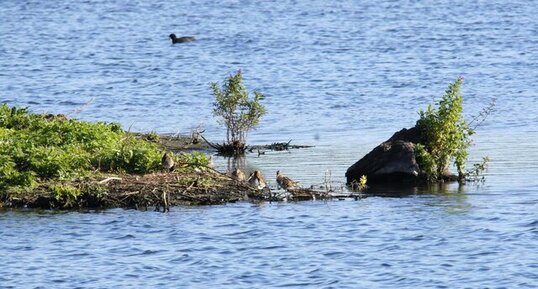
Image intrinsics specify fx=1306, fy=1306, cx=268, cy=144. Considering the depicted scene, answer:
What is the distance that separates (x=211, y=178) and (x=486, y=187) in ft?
14.2

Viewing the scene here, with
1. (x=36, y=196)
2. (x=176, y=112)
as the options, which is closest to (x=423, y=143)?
(x=36, y=196)

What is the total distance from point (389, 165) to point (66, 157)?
5110mm

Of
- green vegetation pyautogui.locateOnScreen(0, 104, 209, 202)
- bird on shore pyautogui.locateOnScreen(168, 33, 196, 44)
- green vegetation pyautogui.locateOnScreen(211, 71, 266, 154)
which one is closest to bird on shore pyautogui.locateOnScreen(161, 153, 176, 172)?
green vegetation pyautogui.locateOnScreen(0, 104, 209, 202)

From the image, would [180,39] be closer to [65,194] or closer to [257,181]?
[257,181]

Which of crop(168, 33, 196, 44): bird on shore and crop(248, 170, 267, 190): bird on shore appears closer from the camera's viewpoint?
crop(248, 170, 267, 190): bird on shore

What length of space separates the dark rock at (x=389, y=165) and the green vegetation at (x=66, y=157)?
2.64 meters

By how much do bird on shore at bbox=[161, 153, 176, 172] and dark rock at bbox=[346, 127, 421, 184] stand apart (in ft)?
10.3

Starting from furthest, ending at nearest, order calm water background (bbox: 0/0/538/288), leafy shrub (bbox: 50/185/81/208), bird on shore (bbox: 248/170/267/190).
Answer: bird on shore (bbox: 248/170/267/190), leafy shrub (bbox: 50/185/81/208), calm water background (bbox: 0/0/538/288)

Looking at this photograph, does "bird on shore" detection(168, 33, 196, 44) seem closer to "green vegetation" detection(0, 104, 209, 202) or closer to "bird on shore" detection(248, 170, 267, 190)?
"green vegetation" detection(0, 104, 209, 202)

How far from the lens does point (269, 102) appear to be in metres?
32.1

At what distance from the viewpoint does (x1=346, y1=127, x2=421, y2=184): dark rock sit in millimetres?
20453

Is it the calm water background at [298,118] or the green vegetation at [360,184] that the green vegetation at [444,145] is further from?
the green vegetation at [360,184]

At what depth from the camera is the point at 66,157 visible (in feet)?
61.2

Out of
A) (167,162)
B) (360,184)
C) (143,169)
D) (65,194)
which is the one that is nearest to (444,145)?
(360,184)
